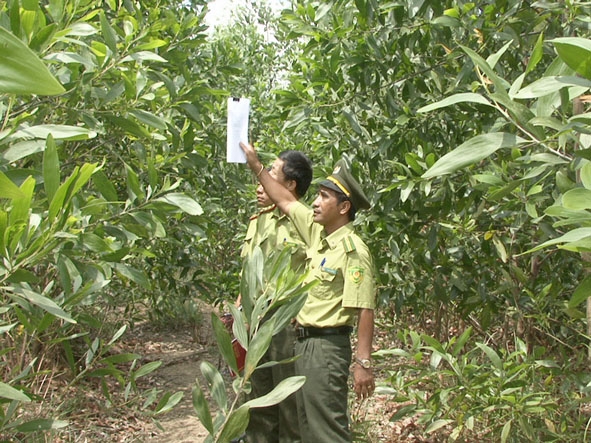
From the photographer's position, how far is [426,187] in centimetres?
250

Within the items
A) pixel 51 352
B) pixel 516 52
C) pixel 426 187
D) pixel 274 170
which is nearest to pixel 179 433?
pixel 51 352

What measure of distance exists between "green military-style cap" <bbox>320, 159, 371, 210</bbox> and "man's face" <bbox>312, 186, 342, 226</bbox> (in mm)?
44

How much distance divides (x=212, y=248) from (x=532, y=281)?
4.92 metres

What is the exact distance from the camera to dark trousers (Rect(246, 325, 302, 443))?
373 centimetres

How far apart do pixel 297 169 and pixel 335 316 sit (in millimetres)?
1014

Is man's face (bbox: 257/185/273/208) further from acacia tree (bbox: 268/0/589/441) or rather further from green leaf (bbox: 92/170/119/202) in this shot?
green leaf (bbox: 92/170/119/202)

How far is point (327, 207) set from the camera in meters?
3.30

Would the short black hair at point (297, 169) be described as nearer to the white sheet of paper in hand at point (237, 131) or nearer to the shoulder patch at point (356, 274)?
the white sheet of paper in hand at point (237, 131)

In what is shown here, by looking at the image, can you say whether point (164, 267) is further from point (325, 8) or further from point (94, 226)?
point (94, 226)

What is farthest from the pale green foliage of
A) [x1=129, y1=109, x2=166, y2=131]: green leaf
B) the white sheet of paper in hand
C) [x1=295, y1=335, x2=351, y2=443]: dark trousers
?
the white sheet of paper in hand

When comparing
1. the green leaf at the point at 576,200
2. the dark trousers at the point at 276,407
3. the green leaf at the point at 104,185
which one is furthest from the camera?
the dark trousers at the point at 276,407

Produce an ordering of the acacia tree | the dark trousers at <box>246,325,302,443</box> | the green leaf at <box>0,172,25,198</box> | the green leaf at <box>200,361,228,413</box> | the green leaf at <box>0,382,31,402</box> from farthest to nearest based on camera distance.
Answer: the dark trousers at <box>246,325,302,443</box> → the acacia tree → the green leaf at <box>200,361,228,413</box> → the green leaf at <box>0,382,31,402</box> → the green leaf at <box>0,172,25,198</box>

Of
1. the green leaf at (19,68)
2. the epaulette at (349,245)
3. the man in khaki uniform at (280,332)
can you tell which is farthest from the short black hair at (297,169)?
the green leaf at (19,68)

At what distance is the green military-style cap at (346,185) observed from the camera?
3.23m
